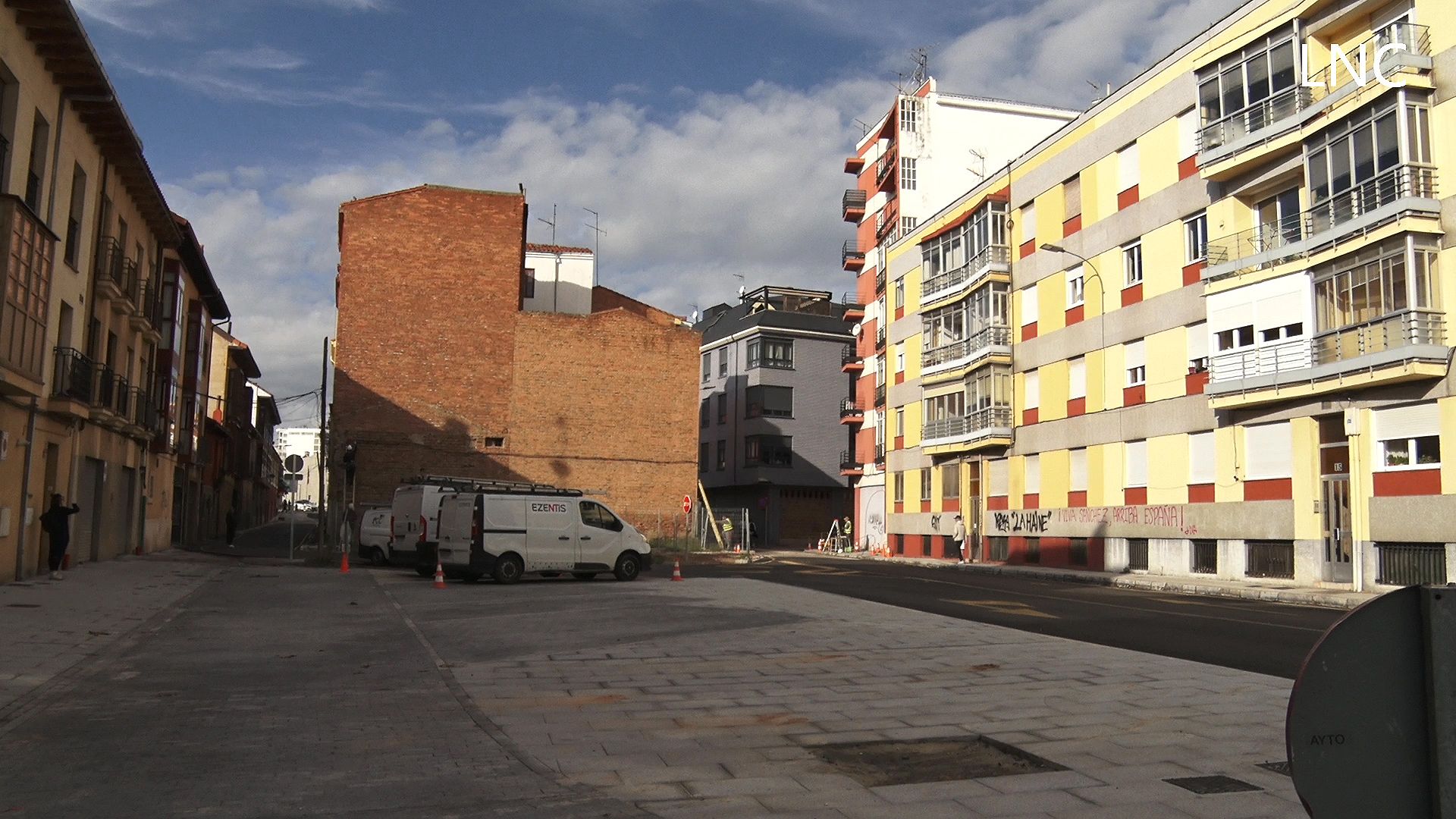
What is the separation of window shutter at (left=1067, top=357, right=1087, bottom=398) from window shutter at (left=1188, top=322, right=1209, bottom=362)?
17.3 feet

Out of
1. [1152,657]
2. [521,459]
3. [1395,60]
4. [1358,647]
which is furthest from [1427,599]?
[521,459]

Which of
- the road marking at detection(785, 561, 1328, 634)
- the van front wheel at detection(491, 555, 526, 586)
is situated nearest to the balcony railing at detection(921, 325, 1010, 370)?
the road marking at detection(785, 561, 1328, 634)

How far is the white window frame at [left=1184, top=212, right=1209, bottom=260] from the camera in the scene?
29891mm

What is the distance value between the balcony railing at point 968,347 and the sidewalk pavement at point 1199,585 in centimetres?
820

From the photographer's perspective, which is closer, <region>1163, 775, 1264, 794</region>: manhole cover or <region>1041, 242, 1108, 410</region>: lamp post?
<region>1163, 775, 1264, 794</region>: manhole cover

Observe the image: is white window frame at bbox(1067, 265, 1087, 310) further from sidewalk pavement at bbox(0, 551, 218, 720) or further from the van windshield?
sidewalk pavement at bbox(0, 551, 218, 720)

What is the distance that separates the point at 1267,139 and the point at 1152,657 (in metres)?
20.5

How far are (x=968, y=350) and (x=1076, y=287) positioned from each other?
6493 mm

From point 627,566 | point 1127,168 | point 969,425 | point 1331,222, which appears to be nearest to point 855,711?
point 627,566

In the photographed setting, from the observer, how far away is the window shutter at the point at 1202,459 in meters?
29.0

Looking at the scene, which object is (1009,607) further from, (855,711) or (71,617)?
(71,617)

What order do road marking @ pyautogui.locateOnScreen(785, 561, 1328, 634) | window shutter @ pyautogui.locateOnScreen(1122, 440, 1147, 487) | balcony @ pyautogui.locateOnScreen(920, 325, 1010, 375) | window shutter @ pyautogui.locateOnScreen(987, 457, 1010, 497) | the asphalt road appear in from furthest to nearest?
1. balcony @ pyautogui.locateOnScreen(920, 325, 1010, 375)
2. window shutter @ pyautogui.locateOnScreen(987, 457, 1010, 497)
3. window shutter @ pyautogui.locateOnScreen(1122, 440, 1147, 487)
4. road marking @ pyautogui.locateOnScreen(785, 561, 1328, 634)
5. the asphalt road

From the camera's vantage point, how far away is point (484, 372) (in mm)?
44094

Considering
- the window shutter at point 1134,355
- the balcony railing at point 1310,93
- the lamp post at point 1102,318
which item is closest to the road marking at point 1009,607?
the balcony railing at point 1310,93
